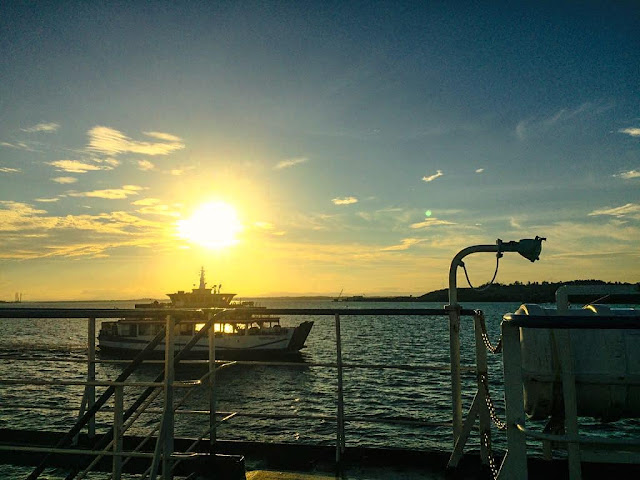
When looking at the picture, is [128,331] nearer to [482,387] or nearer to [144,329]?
[144,329]

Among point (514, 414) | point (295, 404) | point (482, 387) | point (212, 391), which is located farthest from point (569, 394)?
point (295, 404)

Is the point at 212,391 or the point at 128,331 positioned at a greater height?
the point at 212,391

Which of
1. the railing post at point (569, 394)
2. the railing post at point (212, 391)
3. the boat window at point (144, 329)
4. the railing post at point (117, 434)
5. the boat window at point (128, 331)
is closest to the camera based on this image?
the railing post at point (569, 394)

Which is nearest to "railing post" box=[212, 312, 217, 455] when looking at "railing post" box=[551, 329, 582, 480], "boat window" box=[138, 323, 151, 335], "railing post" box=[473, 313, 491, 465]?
"railing post" box=[473, 313, 491, 465]

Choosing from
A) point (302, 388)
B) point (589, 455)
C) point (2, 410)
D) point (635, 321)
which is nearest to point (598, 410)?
point (589, 455)

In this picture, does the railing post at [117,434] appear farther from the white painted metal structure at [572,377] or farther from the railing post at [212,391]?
the white painted metal structure at [572,377]

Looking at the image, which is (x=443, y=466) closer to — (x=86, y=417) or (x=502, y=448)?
(x=86, y=417)

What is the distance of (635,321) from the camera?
97.9 inches

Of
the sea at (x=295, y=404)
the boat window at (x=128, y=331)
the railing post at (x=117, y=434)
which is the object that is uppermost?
the railing post at (x=117, y=434)

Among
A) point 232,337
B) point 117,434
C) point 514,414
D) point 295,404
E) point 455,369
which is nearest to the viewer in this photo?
point 514,414

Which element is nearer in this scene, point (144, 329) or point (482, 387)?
point (482, 387)

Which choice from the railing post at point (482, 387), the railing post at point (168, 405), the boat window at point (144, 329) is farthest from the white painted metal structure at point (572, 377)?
the boat window at point (144, 329)

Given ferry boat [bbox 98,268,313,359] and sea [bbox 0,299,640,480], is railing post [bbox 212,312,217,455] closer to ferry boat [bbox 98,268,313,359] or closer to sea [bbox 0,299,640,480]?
sea [bbox 0,299,640,480]

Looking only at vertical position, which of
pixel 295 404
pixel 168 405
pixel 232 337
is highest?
→ pixel 168 405
